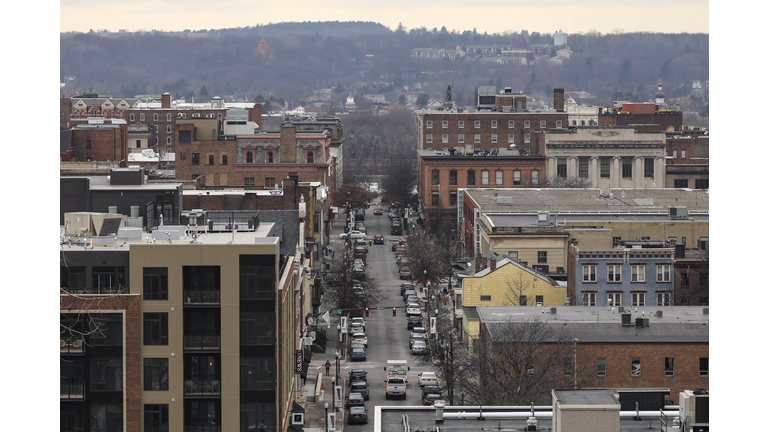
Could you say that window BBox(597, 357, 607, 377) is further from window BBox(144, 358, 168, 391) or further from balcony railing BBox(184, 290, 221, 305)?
window BBox(144, 358, 168, 391)

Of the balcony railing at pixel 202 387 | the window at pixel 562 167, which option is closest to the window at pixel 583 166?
the window at pixel 562 167

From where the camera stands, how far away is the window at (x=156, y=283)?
3941 cm

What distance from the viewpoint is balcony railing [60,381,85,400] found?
3866 cm

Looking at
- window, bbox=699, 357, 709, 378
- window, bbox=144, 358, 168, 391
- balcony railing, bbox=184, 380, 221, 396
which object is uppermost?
window, bbox=144, 358, 168, 391

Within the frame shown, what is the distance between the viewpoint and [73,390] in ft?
127

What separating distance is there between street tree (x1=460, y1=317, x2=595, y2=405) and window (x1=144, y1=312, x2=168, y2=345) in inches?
606

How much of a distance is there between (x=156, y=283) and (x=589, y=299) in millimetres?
34756

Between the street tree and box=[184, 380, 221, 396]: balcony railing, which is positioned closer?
box=[184, 380, 221, 396]: balcony railing

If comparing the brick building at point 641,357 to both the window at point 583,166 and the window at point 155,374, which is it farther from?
the window at point 583,166

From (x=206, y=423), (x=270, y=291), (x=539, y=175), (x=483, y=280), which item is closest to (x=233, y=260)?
(x=270, y=291)

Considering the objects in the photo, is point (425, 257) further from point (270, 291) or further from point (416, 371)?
point (270, 291)

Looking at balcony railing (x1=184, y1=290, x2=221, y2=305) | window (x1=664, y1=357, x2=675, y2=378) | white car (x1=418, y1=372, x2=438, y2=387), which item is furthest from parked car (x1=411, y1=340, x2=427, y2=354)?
balcony railing (x1=184, y1=290, x2=221, y2=305)

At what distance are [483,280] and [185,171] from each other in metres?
54.9

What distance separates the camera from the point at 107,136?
117m
